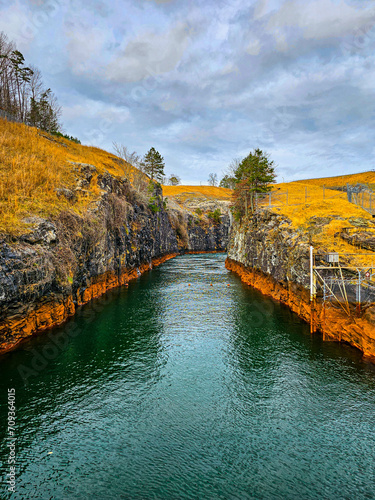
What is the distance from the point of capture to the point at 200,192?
153m

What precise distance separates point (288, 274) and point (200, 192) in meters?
128

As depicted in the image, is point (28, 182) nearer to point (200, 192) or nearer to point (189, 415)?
point (189, 415)

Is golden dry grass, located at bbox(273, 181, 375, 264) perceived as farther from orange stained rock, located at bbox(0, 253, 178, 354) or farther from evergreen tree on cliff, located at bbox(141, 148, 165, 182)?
evergreen tree on cliff, located at bbox(141, 148, 165, 182)

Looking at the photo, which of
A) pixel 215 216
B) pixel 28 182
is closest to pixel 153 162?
pixel 215 216

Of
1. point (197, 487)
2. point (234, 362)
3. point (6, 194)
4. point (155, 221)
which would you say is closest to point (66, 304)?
point (6, 194)

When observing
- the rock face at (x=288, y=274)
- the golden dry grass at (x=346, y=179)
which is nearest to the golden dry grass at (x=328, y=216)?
the rock face at (x=288, y=274)

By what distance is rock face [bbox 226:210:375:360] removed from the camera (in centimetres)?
1950

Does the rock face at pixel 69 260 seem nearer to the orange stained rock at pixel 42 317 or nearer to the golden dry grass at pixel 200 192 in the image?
the orange stained rock at pixel 42 317

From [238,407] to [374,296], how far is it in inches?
519

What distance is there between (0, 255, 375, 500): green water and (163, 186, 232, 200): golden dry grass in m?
129

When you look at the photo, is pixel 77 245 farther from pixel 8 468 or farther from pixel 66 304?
pixel 8 468

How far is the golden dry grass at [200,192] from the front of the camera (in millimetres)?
148038

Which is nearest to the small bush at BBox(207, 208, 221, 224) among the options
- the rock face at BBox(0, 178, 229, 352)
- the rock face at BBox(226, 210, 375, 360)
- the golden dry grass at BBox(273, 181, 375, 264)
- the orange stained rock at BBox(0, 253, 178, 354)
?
the rock face at BBox(0, 178, 229, 352)

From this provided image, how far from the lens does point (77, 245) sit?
28.0 meters
